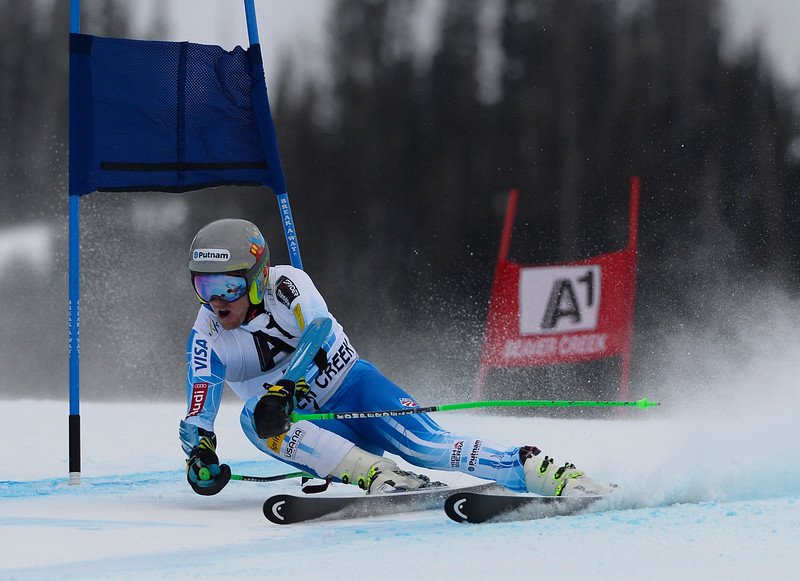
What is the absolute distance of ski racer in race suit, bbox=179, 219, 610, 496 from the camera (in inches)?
109

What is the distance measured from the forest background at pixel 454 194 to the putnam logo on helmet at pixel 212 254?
141 inches

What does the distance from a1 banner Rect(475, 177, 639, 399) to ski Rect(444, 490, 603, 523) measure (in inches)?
141

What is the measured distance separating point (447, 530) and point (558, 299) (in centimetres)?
397

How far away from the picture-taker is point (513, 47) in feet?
21.7

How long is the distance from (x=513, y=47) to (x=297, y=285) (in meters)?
4.04

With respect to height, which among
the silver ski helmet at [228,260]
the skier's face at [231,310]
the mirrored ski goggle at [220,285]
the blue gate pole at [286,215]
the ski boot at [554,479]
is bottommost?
the ski boot at [554,479]

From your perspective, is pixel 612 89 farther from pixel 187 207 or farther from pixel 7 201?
pixel 7 201

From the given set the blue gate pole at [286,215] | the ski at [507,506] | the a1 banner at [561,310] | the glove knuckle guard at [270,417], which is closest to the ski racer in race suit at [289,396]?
the glove knuckle guard at [270,417]

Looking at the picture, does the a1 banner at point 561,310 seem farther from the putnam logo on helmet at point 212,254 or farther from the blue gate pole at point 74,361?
the putnam logo on helmet at point 212,254

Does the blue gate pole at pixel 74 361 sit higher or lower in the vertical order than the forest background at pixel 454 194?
lower

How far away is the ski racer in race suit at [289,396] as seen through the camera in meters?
2.76

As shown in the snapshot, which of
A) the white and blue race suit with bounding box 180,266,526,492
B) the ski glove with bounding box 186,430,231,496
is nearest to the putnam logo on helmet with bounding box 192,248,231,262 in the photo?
the white and blue race suit with bounding box 180,266,526,492

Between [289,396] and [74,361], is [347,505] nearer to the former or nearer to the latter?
[289,396]

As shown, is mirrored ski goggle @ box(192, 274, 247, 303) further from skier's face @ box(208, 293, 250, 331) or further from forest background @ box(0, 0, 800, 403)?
forest background @ box(0, 0, 800, 403)
